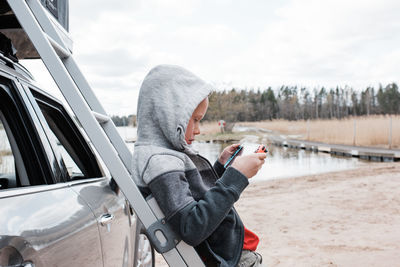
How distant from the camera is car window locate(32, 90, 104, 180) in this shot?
8.10 ft

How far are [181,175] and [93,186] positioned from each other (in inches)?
36.6

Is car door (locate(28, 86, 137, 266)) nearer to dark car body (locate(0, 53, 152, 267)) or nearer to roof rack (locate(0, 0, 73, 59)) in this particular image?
dark car body (locate(0, 53, 152, 267))

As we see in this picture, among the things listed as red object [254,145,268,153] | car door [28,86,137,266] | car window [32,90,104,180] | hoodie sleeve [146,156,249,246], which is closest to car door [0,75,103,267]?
car door [28,86,137,266]

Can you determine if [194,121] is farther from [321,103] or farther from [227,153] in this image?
[321,103]

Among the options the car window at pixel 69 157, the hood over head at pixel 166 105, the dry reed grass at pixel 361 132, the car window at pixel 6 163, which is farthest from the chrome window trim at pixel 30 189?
the dry reed grass at pixel 361 132

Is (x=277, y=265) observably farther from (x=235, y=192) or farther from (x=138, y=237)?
(x=235, y=192)

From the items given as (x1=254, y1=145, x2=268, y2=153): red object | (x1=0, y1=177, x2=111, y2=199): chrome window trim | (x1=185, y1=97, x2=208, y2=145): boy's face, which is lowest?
(x1=0, y1=177, x2=111, y2=199): chrome window trim

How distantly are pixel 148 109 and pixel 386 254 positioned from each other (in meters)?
4.02

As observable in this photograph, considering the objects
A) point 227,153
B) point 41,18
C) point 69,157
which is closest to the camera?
point 41,18

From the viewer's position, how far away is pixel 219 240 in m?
1.71

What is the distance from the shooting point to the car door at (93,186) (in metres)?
2.07

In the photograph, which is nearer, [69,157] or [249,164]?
[249,164]

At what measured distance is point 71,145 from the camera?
2682mm

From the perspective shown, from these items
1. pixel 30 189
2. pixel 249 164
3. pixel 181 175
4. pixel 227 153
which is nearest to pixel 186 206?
pixel 181 175
